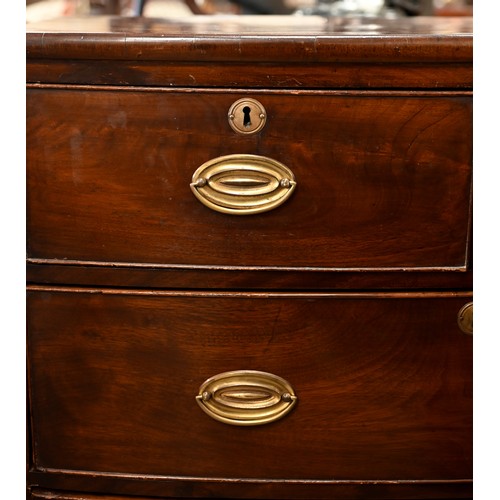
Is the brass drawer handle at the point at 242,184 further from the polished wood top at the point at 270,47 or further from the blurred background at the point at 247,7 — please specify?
the blurred background at the point at 247,7

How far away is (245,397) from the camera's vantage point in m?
0.65

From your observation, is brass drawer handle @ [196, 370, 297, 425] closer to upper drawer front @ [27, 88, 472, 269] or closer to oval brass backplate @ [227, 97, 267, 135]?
upper drawer front @ [27, 88, 472, 269]

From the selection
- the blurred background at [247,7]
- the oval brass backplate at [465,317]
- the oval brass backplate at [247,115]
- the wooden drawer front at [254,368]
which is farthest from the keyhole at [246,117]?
the blurred background at [247,7]

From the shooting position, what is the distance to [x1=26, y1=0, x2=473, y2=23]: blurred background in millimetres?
1175

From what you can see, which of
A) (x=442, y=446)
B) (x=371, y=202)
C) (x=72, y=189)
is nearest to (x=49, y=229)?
(x=72, y=189)

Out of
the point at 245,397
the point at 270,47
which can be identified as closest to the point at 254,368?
the point at 245,397

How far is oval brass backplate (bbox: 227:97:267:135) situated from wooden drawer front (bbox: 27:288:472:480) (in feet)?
0.49

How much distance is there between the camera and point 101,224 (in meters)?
0.63

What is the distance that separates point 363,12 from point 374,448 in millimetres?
756

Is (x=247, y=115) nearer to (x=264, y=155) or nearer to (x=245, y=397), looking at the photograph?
(x=264, y=155)

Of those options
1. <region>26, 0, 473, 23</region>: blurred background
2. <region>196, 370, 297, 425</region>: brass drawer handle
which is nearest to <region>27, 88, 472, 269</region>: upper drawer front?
<region>196, 370, 297, 425</region>: brass drawer handle

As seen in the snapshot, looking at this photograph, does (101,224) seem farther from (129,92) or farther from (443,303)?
(443,303)

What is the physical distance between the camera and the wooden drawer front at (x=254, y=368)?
64cm

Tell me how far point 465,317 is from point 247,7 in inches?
32.2
